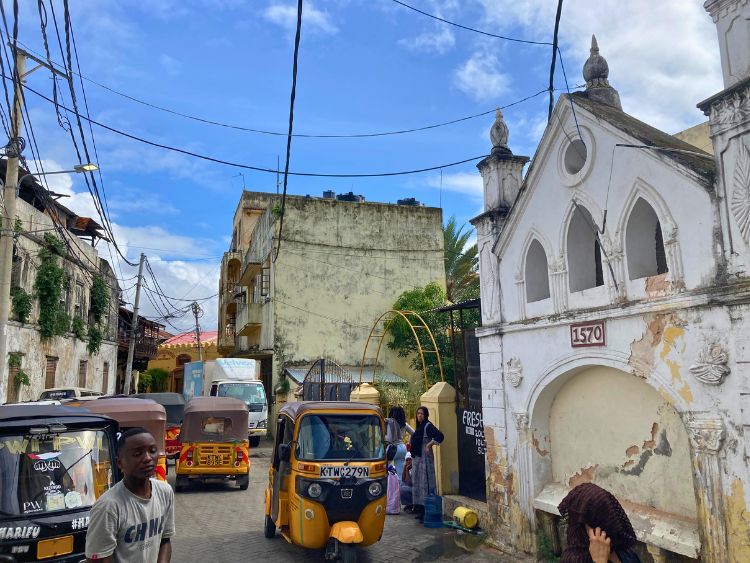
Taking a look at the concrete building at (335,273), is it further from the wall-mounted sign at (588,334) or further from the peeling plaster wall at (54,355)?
the wall-mounted sign at (588,334)

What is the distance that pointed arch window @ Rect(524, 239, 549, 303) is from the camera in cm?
823

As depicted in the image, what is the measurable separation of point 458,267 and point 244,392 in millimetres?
11695

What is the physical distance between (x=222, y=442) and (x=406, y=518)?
5.09 meters

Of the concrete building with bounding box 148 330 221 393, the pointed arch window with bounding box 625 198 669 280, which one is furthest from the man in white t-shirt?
the concrete building with bounding box 148 330 221 393

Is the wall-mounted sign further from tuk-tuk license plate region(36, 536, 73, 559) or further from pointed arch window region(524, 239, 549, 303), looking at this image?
tuk-tuk license plate region(36, 536, 73, 559)

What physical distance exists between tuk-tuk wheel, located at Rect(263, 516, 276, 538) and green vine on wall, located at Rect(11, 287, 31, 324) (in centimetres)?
1448

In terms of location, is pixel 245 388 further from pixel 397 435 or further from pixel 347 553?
pixel 347 553

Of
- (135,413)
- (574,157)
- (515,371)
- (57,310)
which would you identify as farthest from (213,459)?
(57,310)

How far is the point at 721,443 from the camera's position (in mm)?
5203

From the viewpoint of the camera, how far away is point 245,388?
2244 centimetres

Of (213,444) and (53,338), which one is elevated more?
(53,338)

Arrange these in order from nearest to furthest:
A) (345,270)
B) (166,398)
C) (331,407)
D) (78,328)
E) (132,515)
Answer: (132,515)
(331,407)
(166,398)
(345,270)
(78,328)

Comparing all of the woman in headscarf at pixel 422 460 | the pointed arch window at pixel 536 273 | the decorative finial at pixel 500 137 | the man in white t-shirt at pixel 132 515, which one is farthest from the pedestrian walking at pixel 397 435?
the man in white t-shirt at pixel 132 515

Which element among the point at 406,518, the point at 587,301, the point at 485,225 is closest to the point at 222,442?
the point at 406,518
